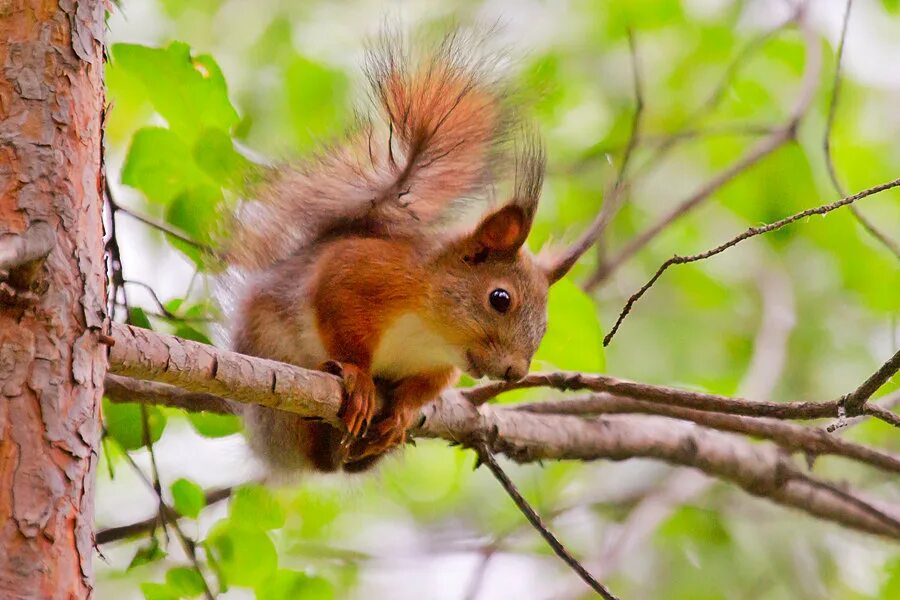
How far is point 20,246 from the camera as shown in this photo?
4.46 feet

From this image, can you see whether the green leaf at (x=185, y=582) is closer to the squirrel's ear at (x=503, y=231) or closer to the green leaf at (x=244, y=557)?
the green leaf at (x=244, y=557)

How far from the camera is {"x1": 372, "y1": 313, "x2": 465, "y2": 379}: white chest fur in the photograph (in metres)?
2.60

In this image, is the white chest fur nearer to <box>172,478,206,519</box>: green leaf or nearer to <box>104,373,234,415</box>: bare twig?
<box>104,373,234,415</box>: bare twig

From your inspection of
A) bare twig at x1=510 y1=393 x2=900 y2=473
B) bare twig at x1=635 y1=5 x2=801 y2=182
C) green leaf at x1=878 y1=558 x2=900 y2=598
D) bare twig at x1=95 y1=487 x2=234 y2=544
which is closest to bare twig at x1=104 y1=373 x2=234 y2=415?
bare twig at x1=95 y1=487 x2=234 y2=544

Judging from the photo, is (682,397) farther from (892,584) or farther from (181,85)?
(892,584)

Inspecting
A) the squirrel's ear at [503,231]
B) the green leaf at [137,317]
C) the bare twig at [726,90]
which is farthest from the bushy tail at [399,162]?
the bare twig at [726,90]

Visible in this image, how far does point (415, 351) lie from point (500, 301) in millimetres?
244

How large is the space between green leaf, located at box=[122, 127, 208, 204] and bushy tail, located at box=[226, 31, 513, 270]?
0.64 ft

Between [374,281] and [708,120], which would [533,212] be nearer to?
[374,281]

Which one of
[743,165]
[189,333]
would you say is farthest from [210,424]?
[743,165]

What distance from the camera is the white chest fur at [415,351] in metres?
2.60

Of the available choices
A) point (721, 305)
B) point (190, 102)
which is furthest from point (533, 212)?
point (721, 305)

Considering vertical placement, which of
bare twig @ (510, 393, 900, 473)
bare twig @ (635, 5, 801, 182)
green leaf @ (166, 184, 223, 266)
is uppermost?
bare twig @ (635, 5, 801, 182)

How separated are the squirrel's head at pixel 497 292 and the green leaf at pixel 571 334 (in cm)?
5
